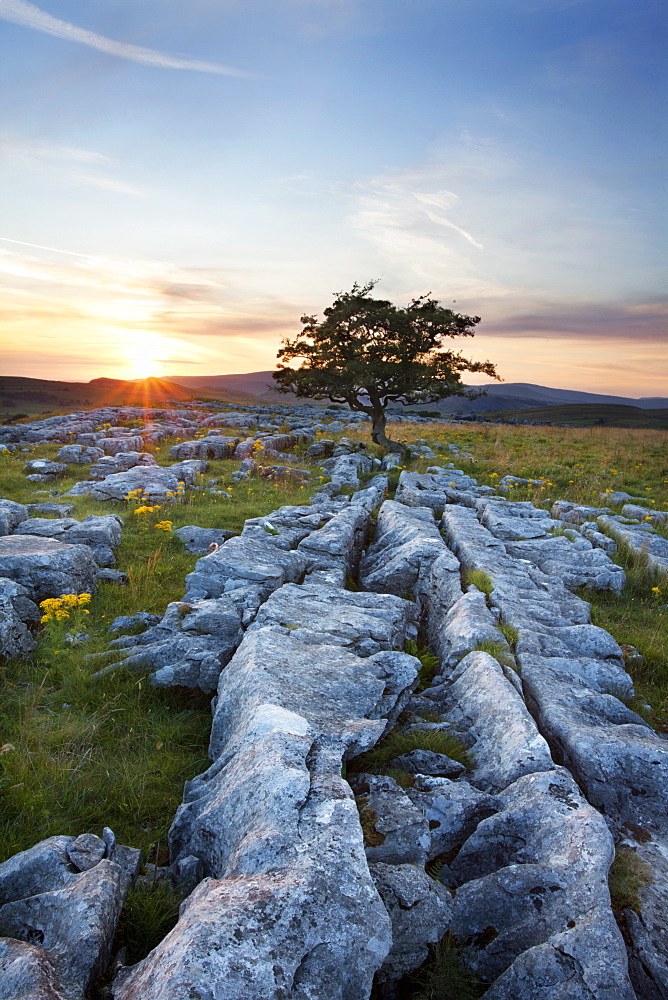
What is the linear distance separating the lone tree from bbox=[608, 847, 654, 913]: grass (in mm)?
23178

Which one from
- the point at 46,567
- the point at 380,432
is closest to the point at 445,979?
the point at 46,567

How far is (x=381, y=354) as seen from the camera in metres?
26.8

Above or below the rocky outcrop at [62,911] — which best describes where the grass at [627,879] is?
below

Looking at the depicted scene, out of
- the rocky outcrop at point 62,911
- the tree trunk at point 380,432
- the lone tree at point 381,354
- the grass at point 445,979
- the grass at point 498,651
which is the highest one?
the lone tree at point 381,354

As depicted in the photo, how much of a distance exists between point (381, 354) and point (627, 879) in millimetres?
25366

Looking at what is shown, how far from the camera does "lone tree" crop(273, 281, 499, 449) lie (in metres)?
26.5

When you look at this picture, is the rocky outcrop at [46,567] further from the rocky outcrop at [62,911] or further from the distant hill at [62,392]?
the distant hill at [62,392]

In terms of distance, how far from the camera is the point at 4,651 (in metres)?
7.21

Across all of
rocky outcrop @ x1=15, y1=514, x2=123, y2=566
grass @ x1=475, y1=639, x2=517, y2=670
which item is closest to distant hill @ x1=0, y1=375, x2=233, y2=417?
rocky outcrop @ x1=15, y1=514, x2=123, y2=566

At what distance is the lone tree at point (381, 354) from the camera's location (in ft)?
87.1

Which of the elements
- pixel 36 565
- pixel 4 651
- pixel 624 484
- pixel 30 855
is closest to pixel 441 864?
pixel 30 855

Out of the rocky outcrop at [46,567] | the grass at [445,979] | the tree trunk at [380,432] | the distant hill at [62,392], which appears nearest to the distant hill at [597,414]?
the distant hill at [62,392]

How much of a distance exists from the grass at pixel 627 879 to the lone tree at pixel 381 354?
23178 mm

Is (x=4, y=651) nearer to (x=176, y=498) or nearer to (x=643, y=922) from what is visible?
(x=643, y=922)
